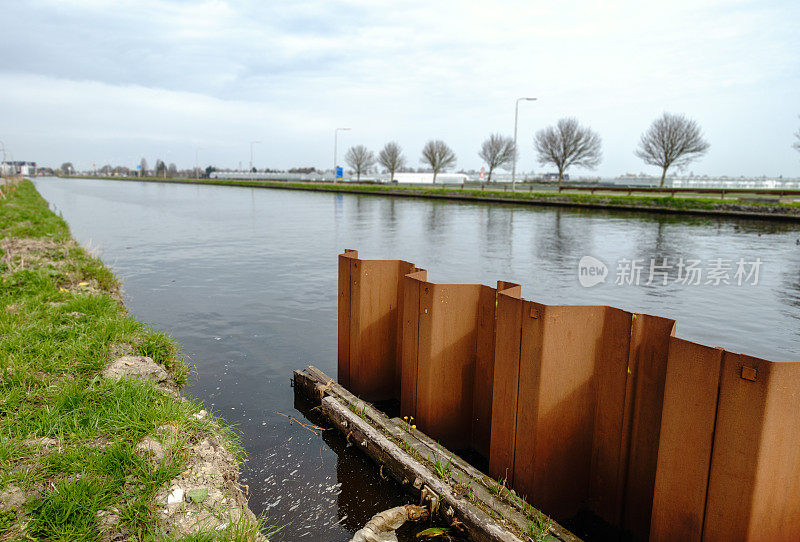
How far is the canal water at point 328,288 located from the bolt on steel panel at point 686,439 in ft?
7.04

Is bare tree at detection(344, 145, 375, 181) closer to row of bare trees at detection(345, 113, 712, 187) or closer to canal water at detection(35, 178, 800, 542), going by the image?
row of bare trees at detection(345, 113, 712, 187)

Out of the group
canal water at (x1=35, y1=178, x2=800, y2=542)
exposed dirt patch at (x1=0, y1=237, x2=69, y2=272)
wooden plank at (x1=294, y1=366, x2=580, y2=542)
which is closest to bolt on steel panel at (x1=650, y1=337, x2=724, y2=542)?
wooden plank at (x1=294, y1=366, x2=580, y2=542)

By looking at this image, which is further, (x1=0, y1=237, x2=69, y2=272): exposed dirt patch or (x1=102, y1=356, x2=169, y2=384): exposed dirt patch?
(x1=0, y1=237, x2=69, y2=272): exposed dirt patch

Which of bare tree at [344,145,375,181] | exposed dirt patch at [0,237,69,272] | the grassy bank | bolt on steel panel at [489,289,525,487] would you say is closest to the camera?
bolt on steel panel at [489,289,525,487]

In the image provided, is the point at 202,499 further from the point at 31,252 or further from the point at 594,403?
the point at 31,252

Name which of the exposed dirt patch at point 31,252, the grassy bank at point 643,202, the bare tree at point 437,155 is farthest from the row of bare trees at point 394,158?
the exposed dirt patch at point 31,252

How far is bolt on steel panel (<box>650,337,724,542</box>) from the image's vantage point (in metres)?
3.09

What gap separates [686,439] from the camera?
10.6ft

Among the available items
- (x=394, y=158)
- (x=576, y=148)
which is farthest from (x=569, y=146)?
(x=394, y=158)

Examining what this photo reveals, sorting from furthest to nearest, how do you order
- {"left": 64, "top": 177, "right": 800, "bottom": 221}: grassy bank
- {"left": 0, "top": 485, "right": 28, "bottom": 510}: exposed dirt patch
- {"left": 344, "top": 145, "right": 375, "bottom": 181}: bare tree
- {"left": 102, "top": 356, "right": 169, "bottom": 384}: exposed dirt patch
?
1. {"left": 344, "top": 145, "right": 375, "bottom": 181}: bare tree
2. {"left": 64, "top": 177, "right": 800, "bottom": 221}: grassy bank
3. {"left": 102, "top": 356, "right": 169, "bottom": 384}: exposed dirt patch
4. {"left": 0, "top": 485, "right": 28, "bottom": 510}: exposed dirt patch

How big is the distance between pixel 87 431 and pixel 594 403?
410 centimetres

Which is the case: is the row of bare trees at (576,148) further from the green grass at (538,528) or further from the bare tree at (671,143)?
the green grass at (538,528)

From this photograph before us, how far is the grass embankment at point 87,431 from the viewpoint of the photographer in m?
3.29

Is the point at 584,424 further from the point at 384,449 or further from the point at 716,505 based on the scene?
the point at 384,449
